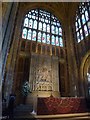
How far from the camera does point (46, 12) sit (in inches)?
632

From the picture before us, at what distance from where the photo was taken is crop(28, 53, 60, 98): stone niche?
10906 millimetres

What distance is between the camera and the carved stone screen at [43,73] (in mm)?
11110

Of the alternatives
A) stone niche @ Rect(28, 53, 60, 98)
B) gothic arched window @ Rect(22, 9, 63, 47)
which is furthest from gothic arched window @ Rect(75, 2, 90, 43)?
stone niche @ Rect(28, 53, 60, 98)

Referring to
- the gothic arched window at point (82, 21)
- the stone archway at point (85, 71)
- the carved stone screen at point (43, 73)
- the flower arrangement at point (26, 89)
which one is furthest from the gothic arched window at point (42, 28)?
the flower arrangement at point (26, 89)

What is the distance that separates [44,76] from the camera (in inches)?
462

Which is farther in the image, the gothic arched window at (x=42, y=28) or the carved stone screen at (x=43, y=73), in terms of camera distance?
the gothic arched window at (x=42, y=28)

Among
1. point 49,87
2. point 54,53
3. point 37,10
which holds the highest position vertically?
point 37,10

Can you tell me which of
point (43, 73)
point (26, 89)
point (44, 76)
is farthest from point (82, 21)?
point (26, 89)

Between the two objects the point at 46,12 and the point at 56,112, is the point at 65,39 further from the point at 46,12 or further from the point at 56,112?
the point at 56,112

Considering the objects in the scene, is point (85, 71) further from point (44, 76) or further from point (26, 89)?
point (26, 89)

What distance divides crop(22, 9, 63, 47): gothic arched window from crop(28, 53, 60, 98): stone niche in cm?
245

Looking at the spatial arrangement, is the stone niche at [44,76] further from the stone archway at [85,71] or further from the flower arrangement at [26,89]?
the stone archway at [85,71]

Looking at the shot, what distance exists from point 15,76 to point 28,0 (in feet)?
31.2

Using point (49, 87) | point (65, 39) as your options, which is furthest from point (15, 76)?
point (65, 39)
